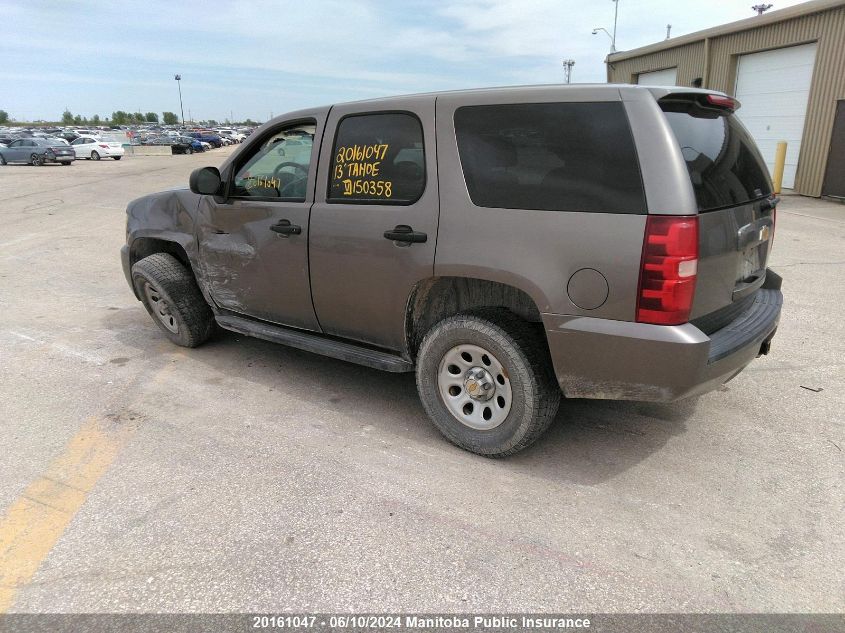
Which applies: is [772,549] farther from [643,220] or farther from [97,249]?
[97,249]

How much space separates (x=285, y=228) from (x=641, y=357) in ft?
7.42

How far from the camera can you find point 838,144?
13805 millimetres

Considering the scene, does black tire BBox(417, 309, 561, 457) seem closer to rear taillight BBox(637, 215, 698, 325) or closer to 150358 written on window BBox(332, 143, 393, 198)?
rear taillight BBox(637, 215, 698, 325)

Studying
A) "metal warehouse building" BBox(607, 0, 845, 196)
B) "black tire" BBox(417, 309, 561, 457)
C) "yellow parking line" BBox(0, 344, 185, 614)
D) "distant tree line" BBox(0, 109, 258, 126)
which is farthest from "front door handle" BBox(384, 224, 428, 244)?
"distant tree line" BBox(0, 109, 258, 126)

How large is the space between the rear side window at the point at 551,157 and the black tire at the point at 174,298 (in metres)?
2.70

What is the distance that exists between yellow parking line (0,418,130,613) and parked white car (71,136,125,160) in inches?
1495

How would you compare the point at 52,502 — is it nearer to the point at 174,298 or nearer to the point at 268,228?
the point at 268,228

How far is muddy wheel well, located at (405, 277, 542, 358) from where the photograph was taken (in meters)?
3.02

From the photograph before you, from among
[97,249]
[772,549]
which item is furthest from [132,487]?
[97,249]

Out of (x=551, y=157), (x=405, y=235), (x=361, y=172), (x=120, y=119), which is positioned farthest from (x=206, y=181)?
(x=120, y=119)

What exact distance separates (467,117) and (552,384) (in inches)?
57.0

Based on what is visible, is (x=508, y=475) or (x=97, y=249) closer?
(x=508, y=475)

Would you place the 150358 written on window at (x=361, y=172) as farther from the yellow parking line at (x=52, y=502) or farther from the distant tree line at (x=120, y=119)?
the distant tree line at (x=120, y=119)

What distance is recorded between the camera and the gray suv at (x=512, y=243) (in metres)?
2.52
